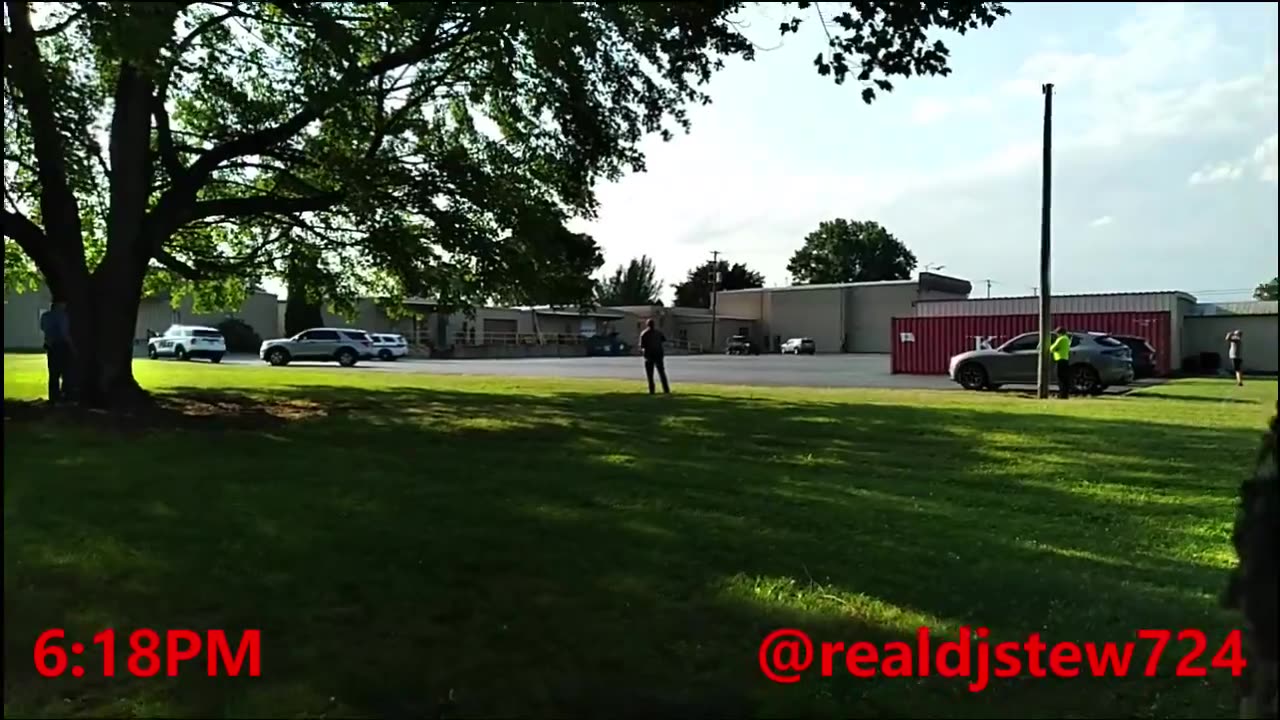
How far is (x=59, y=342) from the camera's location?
13852 millimetres

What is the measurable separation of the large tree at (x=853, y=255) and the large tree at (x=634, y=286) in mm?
17569

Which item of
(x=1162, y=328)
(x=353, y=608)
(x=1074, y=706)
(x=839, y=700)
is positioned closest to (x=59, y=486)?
(x=353, y=608)

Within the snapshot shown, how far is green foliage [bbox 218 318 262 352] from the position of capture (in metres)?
60.8

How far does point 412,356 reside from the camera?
55094 mm

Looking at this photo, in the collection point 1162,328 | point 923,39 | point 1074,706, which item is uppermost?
point 923,39

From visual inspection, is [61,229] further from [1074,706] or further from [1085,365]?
[1085,365]

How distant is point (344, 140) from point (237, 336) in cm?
5050

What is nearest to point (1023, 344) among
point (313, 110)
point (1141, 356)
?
point (1141, 356)

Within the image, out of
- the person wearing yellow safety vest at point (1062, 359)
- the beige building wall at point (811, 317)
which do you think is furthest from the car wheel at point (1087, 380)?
the beige building wall at point (811, 317)

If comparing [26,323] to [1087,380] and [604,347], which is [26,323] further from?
[1087,380]

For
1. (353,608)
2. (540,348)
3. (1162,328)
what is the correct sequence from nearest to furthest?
(353,608)
(1162,328)
(540,348)

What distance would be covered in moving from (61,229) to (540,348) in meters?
53.6

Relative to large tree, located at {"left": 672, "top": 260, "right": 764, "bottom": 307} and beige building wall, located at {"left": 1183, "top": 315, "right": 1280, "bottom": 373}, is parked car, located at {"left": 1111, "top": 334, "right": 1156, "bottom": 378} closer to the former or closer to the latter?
beige building wall, located at {"left": 1183, "top": 315, "right": 1280, "bottom": 373}
